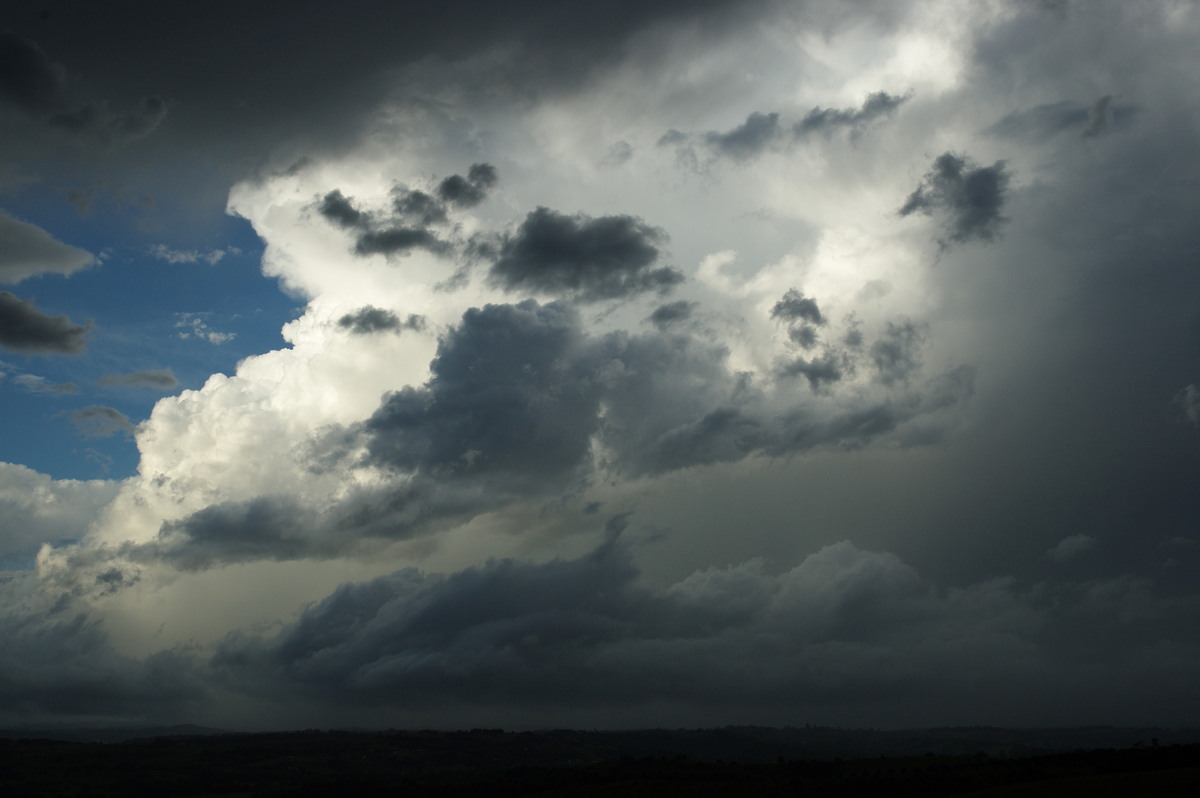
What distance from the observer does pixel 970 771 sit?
186625 mm

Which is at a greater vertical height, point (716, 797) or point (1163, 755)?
point (1163, 755)

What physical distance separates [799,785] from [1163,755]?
249 feet

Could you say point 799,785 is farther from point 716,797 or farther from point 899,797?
point 899,797

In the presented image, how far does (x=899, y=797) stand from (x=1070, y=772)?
3454cm

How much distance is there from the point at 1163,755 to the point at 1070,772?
18837 millimetres

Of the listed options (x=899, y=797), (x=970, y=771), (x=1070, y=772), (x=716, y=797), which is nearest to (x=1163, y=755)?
(x=1070, y=772)

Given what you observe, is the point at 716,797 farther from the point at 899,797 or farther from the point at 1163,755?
the point at 1163,755

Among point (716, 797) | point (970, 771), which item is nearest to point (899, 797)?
point (970, 771)

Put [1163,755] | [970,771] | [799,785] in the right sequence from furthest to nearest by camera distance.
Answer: [799,785]
[970,771]
[1163,755]

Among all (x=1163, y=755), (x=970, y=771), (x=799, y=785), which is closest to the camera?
(x=1163, y=755)

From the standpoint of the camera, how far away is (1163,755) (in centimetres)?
16688

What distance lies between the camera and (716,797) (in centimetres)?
19725

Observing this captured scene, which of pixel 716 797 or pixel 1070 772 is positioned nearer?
pixel 1070 772

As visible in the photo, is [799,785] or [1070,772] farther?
[799,785]
